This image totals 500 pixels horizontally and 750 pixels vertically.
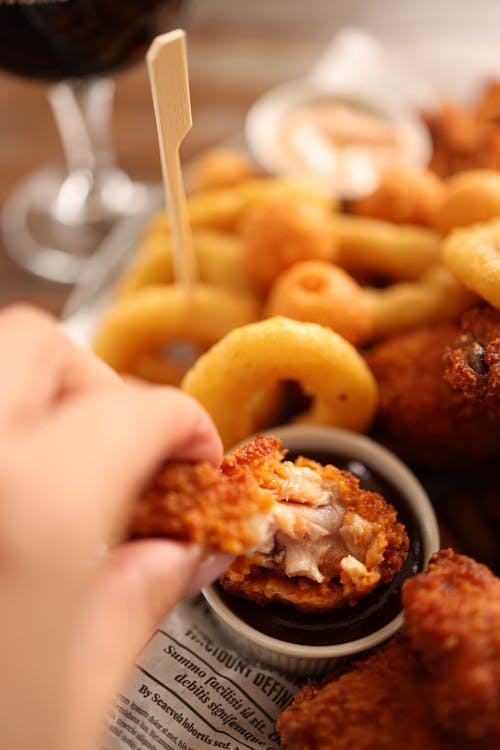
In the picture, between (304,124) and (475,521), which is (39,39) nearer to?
(304,124)

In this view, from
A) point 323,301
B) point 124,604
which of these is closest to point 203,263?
point 323,301

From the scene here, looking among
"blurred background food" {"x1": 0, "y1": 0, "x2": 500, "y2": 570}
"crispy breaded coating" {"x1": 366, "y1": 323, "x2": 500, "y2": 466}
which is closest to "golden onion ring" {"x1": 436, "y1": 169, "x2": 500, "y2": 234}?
"blurred background food" {"x1": 0, "y1": 0, "x2": 500, "y2": 570}

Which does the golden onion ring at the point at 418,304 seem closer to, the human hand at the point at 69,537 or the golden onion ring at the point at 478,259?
the golden onion ring at the point at 478,259

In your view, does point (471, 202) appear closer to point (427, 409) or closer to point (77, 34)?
point (427, 409)

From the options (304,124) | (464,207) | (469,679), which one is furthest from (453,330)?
(304,124)

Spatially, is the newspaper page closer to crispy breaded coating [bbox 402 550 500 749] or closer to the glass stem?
crispy breaded coating [bbox 402 550 500 749]
